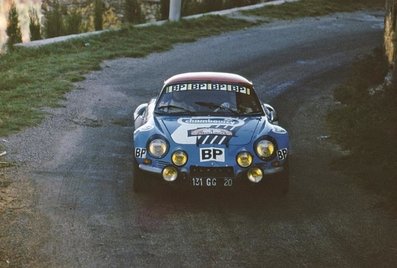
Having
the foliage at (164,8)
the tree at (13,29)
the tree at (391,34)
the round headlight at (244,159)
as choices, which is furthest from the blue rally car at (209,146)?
the foliage at (164,8)

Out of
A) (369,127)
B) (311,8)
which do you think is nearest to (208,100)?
(369,127)

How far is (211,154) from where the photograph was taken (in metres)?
7.29

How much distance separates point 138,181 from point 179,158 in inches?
24.6

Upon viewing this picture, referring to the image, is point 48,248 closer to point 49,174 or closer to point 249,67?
point 49,174

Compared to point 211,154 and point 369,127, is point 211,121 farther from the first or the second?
point 369,127

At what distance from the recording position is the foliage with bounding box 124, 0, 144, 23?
21062 mm

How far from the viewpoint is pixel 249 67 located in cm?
1561

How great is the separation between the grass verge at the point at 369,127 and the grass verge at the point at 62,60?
4.79 meters

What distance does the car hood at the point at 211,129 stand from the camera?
7.44 m

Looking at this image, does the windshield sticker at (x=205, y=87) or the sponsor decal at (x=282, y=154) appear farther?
the windshield sticker at (x=205, y=87)

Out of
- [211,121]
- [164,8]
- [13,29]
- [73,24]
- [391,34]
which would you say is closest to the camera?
[211,121]

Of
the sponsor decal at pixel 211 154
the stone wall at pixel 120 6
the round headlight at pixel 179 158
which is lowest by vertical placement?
the stone wall at pixel 120 6

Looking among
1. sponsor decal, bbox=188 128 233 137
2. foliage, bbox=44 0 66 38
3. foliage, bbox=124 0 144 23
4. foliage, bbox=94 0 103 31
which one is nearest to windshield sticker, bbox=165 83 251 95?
sponsor decal, bbox=188 128 233 137

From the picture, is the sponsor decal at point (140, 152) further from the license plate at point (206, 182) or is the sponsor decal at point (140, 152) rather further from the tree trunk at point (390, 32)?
the tree trunk at point (390, 32)
